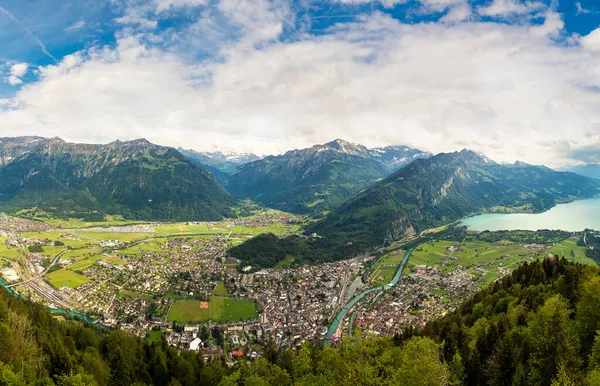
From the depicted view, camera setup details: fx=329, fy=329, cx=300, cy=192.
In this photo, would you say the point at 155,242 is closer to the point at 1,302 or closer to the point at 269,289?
the point at 269,289

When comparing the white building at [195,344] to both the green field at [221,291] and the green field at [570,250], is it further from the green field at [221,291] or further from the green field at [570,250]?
the green field at [570,250]

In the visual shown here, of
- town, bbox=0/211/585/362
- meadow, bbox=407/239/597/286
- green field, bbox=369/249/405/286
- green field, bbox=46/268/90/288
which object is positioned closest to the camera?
town, bbox=0/211/585/362

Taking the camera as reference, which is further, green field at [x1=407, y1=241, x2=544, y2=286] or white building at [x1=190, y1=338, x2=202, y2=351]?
green field at [x1=407, y1=241, x2=544, y2=286]

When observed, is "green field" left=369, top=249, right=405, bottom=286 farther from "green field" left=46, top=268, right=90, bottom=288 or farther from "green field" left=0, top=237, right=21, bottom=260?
"green field" left=0, top=237, right=21, bottom=260

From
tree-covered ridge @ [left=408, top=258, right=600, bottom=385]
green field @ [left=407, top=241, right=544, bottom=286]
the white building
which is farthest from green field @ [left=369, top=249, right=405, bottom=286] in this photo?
tree-covered ridge @ [left=408, top=258, right=600, bottom=385]

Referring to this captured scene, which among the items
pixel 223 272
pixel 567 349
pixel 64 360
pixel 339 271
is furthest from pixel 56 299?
pixel 567 349

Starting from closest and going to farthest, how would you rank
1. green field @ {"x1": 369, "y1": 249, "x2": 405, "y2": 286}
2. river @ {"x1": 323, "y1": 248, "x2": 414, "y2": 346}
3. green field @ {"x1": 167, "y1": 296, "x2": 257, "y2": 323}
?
1. river @ {"x1": 323, "y1": 248, "x2": 414, "y2": 346}
2. green field @ {"x1": 167, "y1": 296, "x2": 257, "y2": 323}
3. green field @ {"x1": 369, "y1": 249, "x2": 405, "y2": 286}

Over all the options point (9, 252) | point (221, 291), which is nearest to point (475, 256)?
point (221, 291)

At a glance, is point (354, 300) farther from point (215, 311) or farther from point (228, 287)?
point (215, 311)

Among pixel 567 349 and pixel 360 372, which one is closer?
pixel 567 349
